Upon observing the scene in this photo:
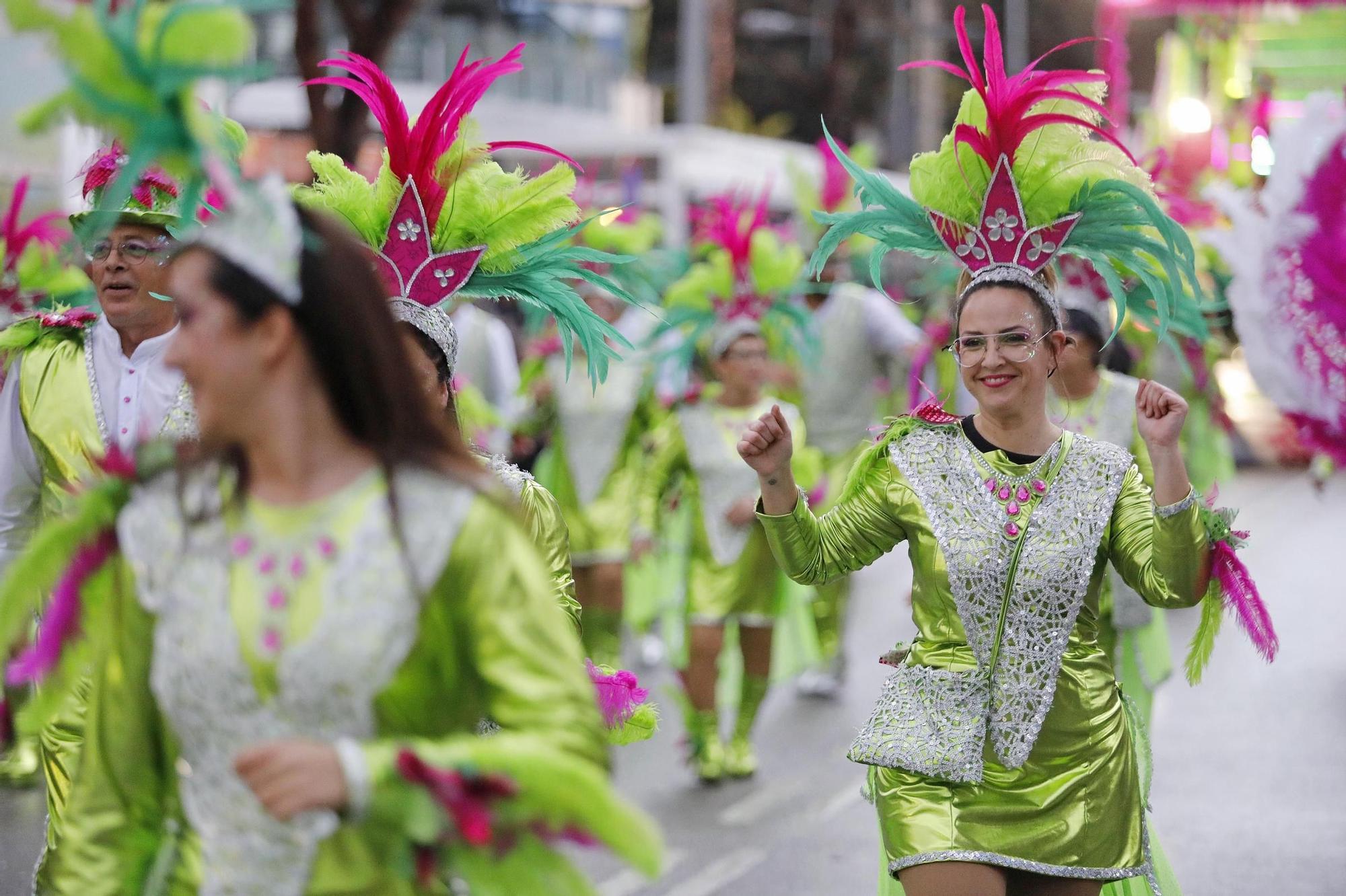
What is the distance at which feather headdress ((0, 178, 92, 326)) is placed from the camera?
725 cm

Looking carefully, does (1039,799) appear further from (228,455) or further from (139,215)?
(139,215)

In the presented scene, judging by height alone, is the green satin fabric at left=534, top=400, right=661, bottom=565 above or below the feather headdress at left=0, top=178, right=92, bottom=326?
below

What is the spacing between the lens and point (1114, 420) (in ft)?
20.9

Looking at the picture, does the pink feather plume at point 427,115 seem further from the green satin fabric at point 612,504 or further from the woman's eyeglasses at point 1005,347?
the green satin fabric at point 612,504

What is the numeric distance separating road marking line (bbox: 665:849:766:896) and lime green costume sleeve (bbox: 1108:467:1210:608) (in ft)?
8.71

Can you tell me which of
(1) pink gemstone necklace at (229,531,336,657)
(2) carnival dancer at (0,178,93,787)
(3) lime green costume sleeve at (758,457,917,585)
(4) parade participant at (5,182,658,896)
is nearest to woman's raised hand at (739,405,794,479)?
(3) lime green costume sleeve at (758,457,917,585)

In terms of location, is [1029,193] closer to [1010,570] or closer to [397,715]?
[1010,570]

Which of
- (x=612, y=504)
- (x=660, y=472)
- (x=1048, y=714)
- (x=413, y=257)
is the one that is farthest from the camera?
(x=612, y=504)

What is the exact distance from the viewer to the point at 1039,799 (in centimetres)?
388

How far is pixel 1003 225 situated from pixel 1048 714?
1.15 metres

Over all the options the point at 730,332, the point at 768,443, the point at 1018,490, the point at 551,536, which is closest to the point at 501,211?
the point at 551,536

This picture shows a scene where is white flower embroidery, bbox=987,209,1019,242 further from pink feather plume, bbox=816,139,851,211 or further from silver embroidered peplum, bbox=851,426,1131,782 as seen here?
pink feather plume, bbox=816,139,851,211

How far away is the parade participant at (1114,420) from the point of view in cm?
607

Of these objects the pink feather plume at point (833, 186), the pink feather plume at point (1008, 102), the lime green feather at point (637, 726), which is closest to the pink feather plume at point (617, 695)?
the lime green feather at point (637, 726)
